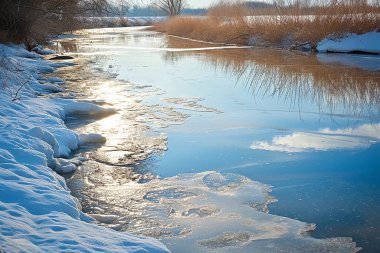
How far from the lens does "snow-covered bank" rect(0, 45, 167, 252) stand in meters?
2.27

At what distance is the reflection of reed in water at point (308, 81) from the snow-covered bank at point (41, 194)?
3782 millimetres

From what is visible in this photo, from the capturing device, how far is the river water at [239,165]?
9.62ft

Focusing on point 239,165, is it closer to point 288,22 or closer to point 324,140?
point 324,140

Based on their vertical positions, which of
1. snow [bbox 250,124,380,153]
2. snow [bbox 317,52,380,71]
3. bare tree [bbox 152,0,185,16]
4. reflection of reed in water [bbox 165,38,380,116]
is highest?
bare tree [bbox 152,0,185,16]

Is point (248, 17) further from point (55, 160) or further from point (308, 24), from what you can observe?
point (55, 160)

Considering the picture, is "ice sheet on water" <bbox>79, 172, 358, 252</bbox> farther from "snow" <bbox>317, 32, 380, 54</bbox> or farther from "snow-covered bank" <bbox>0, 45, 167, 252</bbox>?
"snow" <bbox>317, 32, 380, 54</bbox>

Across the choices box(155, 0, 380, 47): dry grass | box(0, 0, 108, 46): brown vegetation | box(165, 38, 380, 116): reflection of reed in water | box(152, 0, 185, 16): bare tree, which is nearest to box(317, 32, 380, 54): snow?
box(155, 0, 380, 47): dry grass

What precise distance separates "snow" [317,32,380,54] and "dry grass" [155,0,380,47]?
32 cm

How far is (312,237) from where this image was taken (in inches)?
111

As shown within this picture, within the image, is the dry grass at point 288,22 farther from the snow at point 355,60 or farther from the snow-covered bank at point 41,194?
the snow-covered bank at point 41,194

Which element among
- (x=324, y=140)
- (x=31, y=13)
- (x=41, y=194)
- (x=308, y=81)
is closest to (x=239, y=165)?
(x=324, y=140)

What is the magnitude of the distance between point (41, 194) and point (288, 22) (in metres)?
15.3

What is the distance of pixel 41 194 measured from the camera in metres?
2.93

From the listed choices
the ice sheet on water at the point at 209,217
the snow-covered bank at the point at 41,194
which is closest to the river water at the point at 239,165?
the ice sheet on water at the point at 209,217
